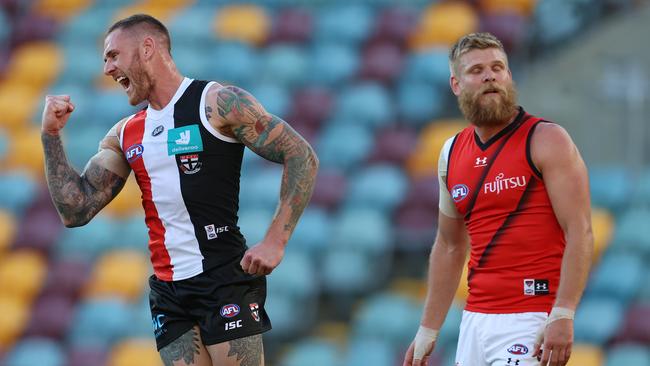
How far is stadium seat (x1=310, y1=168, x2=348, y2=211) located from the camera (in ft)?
34.7

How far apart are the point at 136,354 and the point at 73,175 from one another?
5191 millimetres

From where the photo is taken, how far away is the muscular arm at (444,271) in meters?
Answer: 4.93

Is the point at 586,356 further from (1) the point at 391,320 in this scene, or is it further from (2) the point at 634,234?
(1) the point at 391,320

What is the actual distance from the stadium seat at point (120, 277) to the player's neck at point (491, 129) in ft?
21.5

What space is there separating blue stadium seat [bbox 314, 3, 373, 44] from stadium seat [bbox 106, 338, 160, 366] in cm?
422

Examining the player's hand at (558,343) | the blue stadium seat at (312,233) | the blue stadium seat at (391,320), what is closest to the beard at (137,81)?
the player's hand at (558,343)

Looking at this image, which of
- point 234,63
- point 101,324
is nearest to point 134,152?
point 101,324

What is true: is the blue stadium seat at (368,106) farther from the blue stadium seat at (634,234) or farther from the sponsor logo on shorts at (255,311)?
the sponsor logo on shorts at (255,311)

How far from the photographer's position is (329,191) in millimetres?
10602

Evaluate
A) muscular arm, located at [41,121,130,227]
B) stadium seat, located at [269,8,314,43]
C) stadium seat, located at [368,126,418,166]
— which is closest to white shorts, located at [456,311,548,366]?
muscular arm, located at [41,121,130,227]

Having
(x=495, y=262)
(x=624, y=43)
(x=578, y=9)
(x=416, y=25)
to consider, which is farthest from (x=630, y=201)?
(x=495, y=262)

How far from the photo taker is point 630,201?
9.92 m

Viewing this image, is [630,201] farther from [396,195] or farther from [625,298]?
[396,195]

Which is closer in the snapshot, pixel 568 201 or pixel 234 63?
pixel 568 201
